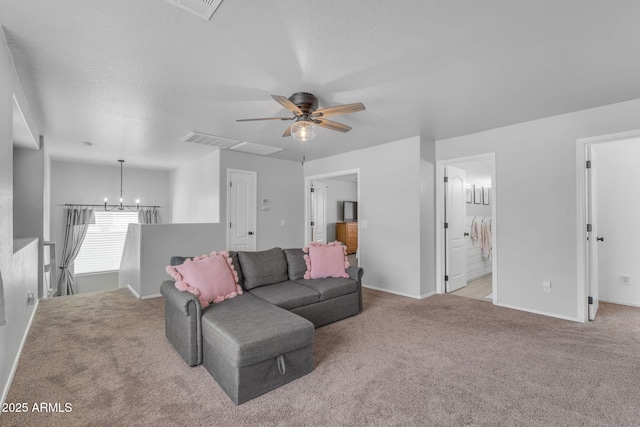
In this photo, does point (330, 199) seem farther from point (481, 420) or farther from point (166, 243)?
point (481, 420)

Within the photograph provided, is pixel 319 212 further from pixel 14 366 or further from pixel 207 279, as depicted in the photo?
pixel 14 366

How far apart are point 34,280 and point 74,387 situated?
8.05 ft

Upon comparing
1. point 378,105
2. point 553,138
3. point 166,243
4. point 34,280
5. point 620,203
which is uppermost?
point 378,105

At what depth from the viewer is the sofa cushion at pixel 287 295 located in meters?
2.99

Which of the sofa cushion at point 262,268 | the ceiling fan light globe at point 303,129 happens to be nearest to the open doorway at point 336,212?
the sofa cushion at point 262,268

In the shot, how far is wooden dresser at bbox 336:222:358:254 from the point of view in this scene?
8562 mm

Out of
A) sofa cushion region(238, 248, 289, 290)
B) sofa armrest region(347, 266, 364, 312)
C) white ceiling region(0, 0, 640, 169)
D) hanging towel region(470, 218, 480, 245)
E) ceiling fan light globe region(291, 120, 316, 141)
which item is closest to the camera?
white ceiling region(0, 0, 640, 169)

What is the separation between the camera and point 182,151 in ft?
17.9

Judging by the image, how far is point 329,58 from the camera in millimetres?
2268

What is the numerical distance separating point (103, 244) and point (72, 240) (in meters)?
0.64

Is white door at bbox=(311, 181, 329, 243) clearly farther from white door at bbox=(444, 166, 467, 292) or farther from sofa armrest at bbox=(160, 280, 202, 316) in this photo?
sofa armrest at bbox=(160, 280, 202, 316)

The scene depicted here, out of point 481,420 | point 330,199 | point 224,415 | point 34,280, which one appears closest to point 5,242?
point 224,415

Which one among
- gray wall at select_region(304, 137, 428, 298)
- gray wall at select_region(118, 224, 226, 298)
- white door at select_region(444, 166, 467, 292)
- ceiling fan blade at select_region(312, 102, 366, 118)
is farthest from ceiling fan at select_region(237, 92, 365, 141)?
gray wall at select_region(118, 224, 226, 298)

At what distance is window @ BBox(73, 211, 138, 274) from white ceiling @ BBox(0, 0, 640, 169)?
3.82 meters
